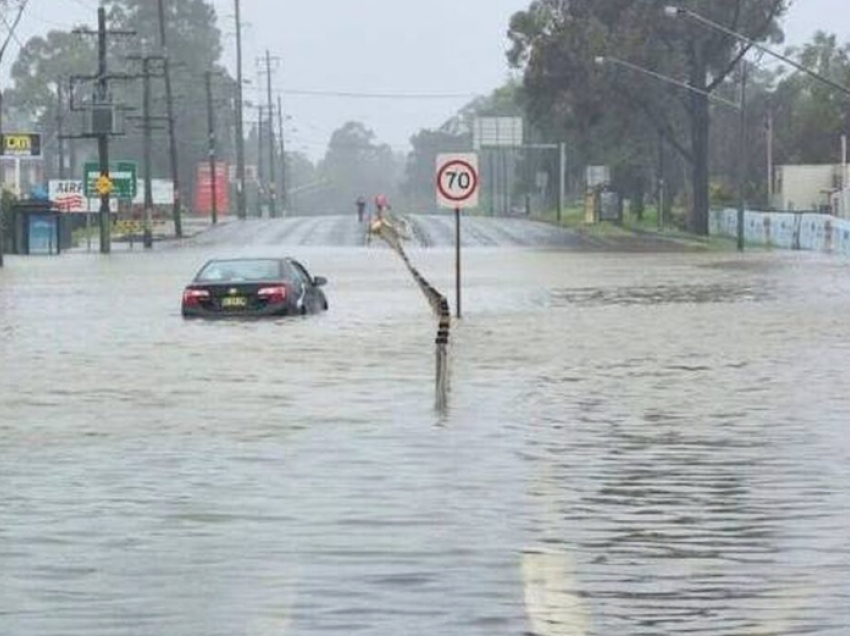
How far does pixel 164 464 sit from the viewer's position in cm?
1593

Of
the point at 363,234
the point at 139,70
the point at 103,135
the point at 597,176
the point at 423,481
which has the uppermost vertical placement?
the point at 139,70

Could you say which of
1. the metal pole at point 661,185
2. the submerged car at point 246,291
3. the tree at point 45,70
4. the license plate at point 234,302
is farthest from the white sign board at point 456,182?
the tree at point 45,70

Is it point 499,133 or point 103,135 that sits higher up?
point 499,133

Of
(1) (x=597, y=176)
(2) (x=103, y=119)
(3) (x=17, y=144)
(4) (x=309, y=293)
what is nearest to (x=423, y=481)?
(4) (x=309, y=293)

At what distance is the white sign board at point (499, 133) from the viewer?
142 m

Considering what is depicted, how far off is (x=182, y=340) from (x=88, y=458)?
14472 mm

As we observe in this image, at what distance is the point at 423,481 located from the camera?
1490 cm

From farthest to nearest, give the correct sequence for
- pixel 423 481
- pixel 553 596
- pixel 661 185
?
pixel 661 185, pixel 423 481, pixel 553 596

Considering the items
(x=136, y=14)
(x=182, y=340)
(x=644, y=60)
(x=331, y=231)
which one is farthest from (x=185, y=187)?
(x=182, y=340)

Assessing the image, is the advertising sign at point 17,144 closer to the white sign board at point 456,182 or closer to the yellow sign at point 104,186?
the yellow sign at point 104,186

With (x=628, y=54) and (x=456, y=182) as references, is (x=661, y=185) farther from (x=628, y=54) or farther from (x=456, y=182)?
(x=456, y=182)

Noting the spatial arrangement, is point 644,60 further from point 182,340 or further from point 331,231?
point 182,340

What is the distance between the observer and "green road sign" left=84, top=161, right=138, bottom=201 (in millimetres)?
90000

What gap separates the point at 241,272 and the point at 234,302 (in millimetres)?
1019
